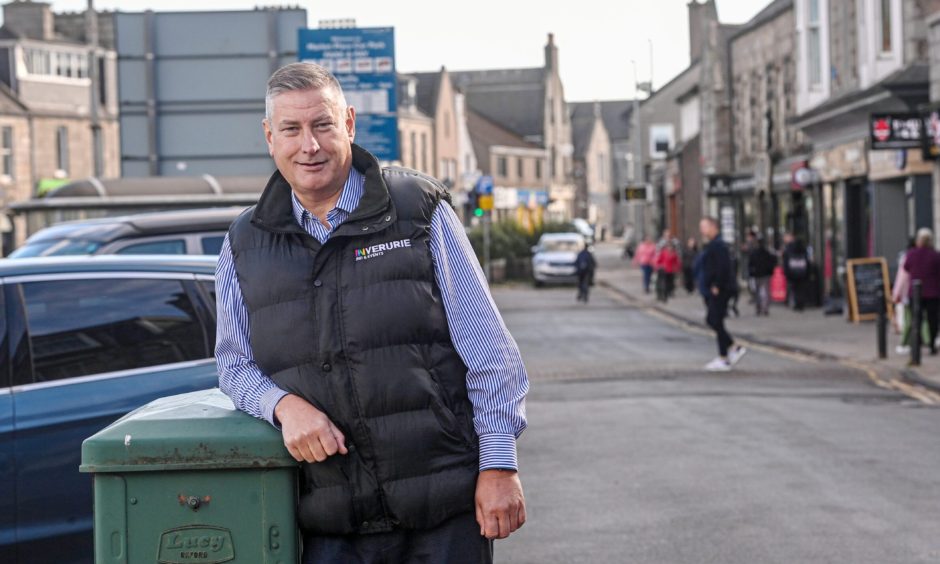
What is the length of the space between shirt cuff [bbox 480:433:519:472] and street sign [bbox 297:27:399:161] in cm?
2991

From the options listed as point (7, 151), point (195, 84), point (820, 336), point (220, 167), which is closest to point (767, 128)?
point (820, 336)

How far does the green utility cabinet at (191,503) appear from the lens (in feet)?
13.1

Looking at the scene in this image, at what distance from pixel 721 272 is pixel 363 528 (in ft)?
58.5

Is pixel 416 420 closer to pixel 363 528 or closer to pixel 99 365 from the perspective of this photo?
pixel 363 528

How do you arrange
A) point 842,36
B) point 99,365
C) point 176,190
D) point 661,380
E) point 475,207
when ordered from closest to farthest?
point 99,365
point 661,380
point 176,190
point 842,36
point 475,207

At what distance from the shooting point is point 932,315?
21750 millimetres

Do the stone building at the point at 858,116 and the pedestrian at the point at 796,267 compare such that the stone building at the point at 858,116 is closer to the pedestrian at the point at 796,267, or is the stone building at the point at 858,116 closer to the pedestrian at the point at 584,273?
the pedestrian at the point at 796,267

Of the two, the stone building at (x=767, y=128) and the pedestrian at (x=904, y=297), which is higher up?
the stone building at (x=767, y=128)

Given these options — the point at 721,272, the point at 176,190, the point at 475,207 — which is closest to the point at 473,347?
the point at 721,272

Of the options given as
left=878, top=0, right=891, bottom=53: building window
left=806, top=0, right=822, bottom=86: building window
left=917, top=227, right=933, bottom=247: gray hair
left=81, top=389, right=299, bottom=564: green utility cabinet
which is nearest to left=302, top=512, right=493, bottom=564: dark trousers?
left=81, top=389, right=299, bottom=564: green utility cabinet

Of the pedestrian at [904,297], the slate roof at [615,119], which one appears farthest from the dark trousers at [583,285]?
the slate roof at [615,119]

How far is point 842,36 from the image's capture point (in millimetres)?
33719

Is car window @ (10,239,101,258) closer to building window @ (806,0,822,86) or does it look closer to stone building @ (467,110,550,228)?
building window @ (806,0,822,86)

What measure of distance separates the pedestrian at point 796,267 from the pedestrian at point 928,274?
12.8m
